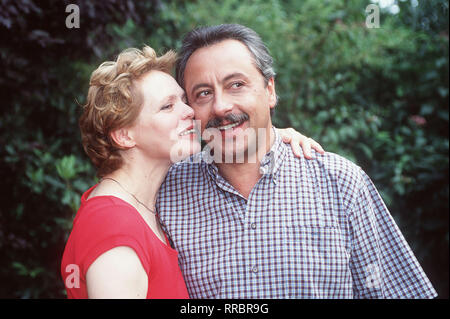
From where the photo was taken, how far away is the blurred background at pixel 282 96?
2.90 m

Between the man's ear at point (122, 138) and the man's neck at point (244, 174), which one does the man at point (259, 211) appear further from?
the man's ear at point (122, 138)

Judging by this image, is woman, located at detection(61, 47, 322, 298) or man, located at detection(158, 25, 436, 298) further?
man, located at detection(158, 25, 436, 298)

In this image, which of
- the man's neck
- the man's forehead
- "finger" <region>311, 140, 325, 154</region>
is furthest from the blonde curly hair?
"finger" <region>311, 140, 325, 154</region>

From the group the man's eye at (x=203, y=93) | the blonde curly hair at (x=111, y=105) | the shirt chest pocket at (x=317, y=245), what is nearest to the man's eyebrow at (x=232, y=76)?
the man's eye at (x=203, y=93)

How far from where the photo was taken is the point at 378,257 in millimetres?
1916

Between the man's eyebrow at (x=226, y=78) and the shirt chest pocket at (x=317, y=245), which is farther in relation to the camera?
the man's eyebrow at (x=226, y=78)

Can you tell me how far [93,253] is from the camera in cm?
145

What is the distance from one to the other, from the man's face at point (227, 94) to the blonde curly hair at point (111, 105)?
250mm

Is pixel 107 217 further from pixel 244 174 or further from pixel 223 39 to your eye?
pixel 223 39

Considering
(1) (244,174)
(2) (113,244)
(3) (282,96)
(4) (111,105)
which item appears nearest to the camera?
(2) (113,244)

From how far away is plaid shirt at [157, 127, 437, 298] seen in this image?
6.10 ft

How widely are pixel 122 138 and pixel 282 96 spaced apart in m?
2.22

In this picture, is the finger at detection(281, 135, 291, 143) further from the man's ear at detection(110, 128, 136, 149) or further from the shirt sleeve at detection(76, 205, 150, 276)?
the shirt sleeve at detection(76, 205, 150, 276)

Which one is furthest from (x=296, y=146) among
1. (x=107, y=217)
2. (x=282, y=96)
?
(x=282, y=96)
